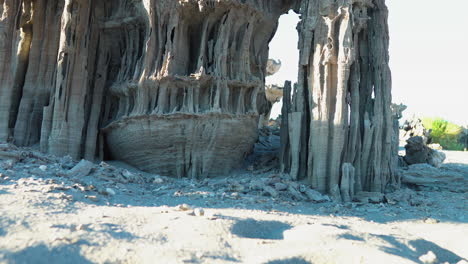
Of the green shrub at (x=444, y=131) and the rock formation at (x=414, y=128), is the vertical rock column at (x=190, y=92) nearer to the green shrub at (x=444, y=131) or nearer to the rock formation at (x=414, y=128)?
the rock formation at (x=414, y=128)

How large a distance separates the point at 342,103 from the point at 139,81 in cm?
572

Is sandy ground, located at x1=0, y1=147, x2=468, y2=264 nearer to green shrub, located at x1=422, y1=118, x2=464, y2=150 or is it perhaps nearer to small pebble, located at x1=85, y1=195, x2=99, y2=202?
small pebble, located at x1=85, y1=195, x2=99, y2=202

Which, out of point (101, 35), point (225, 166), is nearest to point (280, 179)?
point (225, 166)

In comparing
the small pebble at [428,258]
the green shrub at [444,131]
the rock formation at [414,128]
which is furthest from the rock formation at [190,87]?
the green shrub at [444,131]

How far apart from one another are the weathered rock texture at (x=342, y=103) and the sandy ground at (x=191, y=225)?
152 centimetres

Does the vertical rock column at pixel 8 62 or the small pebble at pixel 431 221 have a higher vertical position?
the vertical rock column at pixel 8 62

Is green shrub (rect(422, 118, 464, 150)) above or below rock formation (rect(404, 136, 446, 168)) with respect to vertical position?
above

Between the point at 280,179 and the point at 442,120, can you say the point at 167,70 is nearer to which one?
the point at 280,179

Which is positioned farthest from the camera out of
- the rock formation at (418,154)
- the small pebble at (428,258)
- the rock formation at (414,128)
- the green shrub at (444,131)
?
the green shrub at (444,131)

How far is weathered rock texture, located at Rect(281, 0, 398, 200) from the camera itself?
37.7ft

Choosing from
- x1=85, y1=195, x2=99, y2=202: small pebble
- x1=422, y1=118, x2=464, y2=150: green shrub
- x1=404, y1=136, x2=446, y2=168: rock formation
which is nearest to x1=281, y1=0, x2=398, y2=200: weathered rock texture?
x1=404, y1=136, x2=446, y2=168: rock formation

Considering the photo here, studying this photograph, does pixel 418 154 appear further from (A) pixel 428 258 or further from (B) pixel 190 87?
(A) pixel 428 258

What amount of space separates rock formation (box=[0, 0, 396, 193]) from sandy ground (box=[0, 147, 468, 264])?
7.36ft

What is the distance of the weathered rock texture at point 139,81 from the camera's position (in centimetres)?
1264
